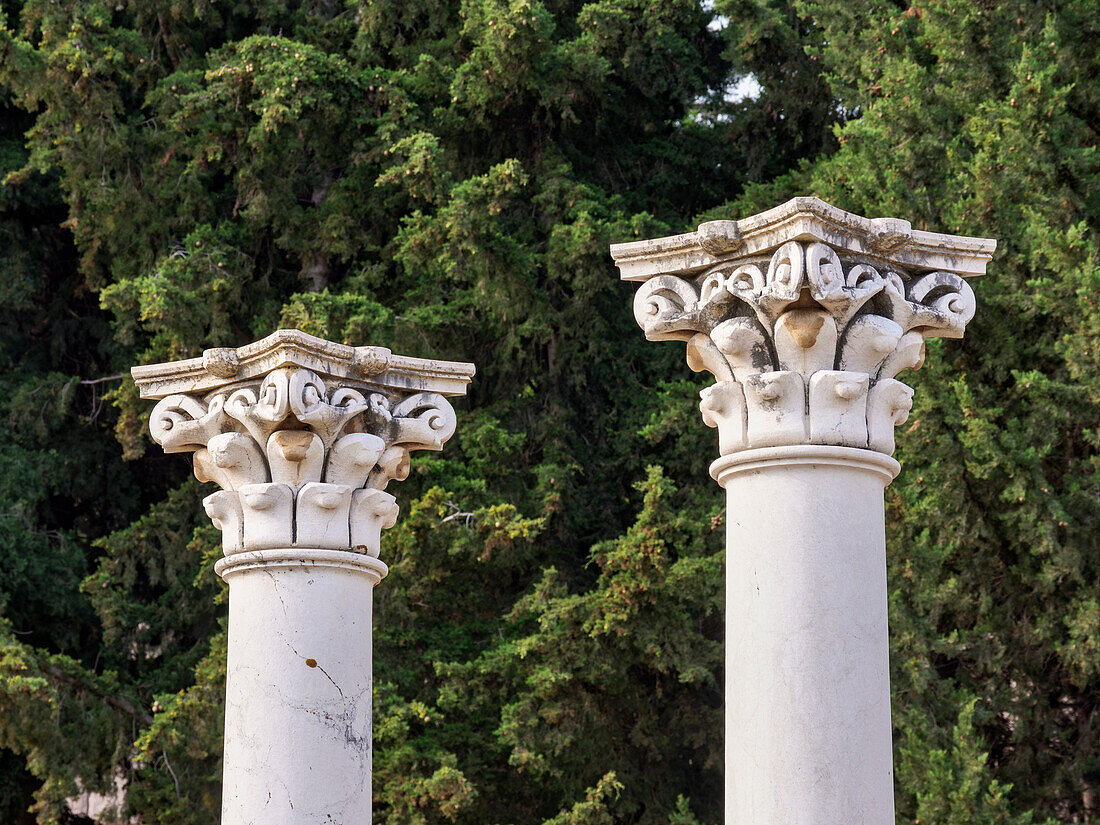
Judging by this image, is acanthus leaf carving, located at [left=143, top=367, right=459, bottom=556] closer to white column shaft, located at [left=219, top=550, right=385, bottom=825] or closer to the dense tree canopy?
white column shaft, located at [left=219, top=550, right=385, bottom=825]

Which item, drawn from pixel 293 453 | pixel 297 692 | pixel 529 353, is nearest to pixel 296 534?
pixel 293 453

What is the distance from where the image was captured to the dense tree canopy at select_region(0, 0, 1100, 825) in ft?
43.9

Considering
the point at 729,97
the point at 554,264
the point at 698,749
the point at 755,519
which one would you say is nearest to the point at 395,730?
the point at 698,749

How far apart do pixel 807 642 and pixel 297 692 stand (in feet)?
8.53

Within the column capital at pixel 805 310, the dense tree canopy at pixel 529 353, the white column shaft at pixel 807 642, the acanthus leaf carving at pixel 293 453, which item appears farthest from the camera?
the dense tree canopy at pixel 529 353

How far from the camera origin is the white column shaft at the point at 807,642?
5.90 meters

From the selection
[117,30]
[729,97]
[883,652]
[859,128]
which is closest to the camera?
[883,652]

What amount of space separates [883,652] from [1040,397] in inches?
296

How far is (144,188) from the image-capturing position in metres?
17.8

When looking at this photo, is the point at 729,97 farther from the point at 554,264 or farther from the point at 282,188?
the point at 282,188

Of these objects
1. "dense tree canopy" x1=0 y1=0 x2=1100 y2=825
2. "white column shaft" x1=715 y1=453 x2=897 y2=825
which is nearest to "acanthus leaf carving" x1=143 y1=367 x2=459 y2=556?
"white column shaft" x1=715 y1=453 x2=897 y2=825

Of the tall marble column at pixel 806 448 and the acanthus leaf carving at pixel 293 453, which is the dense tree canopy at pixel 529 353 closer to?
the acanthus leaf carving at pixel 293 453

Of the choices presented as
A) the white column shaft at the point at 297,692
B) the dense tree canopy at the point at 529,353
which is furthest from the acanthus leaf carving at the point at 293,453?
the dense tree canopy at the point at 529,353

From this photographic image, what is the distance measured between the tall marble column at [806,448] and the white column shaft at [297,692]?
2.10 metres
